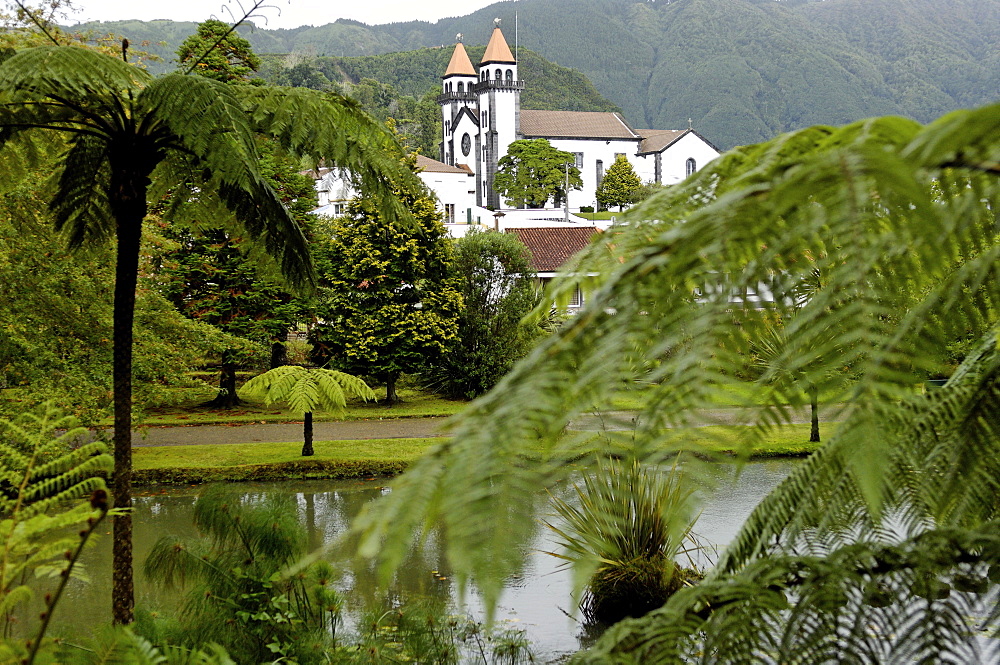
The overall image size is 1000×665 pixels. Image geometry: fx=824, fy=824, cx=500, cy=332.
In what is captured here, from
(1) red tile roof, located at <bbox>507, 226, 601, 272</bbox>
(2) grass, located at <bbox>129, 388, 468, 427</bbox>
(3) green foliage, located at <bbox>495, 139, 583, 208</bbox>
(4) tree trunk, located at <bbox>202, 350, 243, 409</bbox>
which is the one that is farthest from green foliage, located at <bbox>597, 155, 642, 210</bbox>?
(4) tree trunk, located at <bbox>202, 350, 243, 409</bbox>

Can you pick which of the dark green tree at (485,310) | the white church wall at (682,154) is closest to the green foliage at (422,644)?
the dark green tree at (485,310)

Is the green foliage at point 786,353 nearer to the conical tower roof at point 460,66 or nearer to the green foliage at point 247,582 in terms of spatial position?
the green foliage at point 247,582

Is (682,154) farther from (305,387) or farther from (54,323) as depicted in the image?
(54,323)

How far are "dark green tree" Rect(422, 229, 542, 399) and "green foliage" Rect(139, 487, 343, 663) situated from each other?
12.3 meters

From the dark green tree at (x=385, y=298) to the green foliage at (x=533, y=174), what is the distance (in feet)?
112

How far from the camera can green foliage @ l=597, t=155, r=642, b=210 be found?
51625mm

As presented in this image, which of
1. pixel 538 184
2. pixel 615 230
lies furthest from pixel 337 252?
pixel 538 184

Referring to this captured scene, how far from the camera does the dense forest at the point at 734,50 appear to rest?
218 feet

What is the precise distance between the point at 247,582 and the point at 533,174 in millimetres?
49160

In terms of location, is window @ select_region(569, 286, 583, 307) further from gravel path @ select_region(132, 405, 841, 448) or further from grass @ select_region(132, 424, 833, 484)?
grass @ select_region(132, 424, 833, 484)

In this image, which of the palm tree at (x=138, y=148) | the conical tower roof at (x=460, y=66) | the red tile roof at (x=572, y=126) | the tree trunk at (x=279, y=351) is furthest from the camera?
the red tile roof at (x=572, y=126)

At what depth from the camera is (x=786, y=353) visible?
0.67m

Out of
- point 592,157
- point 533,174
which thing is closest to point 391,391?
point 533,174

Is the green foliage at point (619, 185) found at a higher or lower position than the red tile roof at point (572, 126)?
lower
